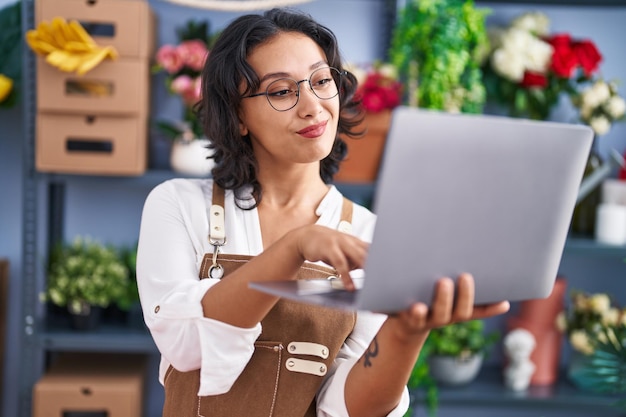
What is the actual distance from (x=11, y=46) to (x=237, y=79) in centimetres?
165

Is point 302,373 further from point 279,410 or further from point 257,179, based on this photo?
point 257,179

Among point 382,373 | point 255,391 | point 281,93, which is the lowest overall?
point 255,391

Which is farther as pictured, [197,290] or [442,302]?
[197,290]

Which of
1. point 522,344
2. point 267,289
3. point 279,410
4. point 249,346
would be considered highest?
point 267,289

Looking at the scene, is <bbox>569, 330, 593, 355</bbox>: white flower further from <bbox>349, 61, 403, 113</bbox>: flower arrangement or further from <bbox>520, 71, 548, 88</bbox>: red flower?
<bbox>349, 61, 403, 113</bbox>: flower arrangement

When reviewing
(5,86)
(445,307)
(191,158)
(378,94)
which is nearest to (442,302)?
(445,307)

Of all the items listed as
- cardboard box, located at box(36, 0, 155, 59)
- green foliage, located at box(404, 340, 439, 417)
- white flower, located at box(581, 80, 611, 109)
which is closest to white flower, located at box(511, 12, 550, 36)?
white flower, located at box(581, 80, 611, 109)

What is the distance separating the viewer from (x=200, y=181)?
1392 millimetres

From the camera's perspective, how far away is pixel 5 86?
8.57 ft

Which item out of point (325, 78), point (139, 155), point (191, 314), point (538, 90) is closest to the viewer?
point (191, 314)

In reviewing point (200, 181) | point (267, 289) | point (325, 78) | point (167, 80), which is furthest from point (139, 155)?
point (267, 289)

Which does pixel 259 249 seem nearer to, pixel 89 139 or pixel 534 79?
pixel 89 139

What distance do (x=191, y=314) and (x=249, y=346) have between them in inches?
3.8

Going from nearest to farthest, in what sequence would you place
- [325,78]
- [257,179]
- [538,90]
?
[325,78], [257,179], [538,90]
